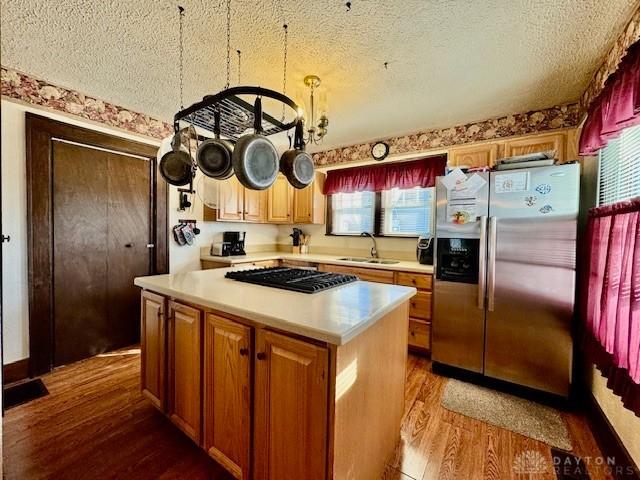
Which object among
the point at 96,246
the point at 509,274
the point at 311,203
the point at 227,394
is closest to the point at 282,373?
the point at 227,394

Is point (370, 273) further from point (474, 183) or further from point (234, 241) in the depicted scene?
point (234, 241)

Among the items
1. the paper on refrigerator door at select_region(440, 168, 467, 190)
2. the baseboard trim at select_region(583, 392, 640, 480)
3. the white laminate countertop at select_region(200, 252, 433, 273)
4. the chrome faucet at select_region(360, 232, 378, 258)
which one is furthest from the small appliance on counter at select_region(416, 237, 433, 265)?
the baseboard trim at select_region(583, 392, 640, 480)

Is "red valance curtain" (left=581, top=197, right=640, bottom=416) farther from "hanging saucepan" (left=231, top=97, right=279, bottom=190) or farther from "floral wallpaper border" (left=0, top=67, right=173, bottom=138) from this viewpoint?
"floral wallpaper border" (left=0, top=67, right=173, bottom=138)

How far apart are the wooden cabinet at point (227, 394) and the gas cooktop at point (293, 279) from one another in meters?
0.38

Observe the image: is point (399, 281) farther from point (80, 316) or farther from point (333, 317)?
point (80, 316)

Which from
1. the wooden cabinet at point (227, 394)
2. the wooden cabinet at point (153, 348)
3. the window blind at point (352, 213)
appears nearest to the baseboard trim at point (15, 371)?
the wooden cabinet at point (153, 348)

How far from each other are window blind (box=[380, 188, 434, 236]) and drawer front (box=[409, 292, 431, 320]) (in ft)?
2.82

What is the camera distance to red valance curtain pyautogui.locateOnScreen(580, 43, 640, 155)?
1591mm

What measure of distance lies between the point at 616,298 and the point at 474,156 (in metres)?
1.70

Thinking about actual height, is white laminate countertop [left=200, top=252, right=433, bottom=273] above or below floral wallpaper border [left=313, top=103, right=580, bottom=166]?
below

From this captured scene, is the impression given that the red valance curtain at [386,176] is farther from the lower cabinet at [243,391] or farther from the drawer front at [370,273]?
the lower cabinet at [243,391]

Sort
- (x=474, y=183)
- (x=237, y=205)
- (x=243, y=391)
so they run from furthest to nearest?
→ 1. (x=237, y=205)
2. (x=474, y=183)
3. (x=243, y=391)

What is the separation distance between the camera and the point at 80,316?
2.85 meters

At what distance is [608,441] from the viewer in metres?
1.88
